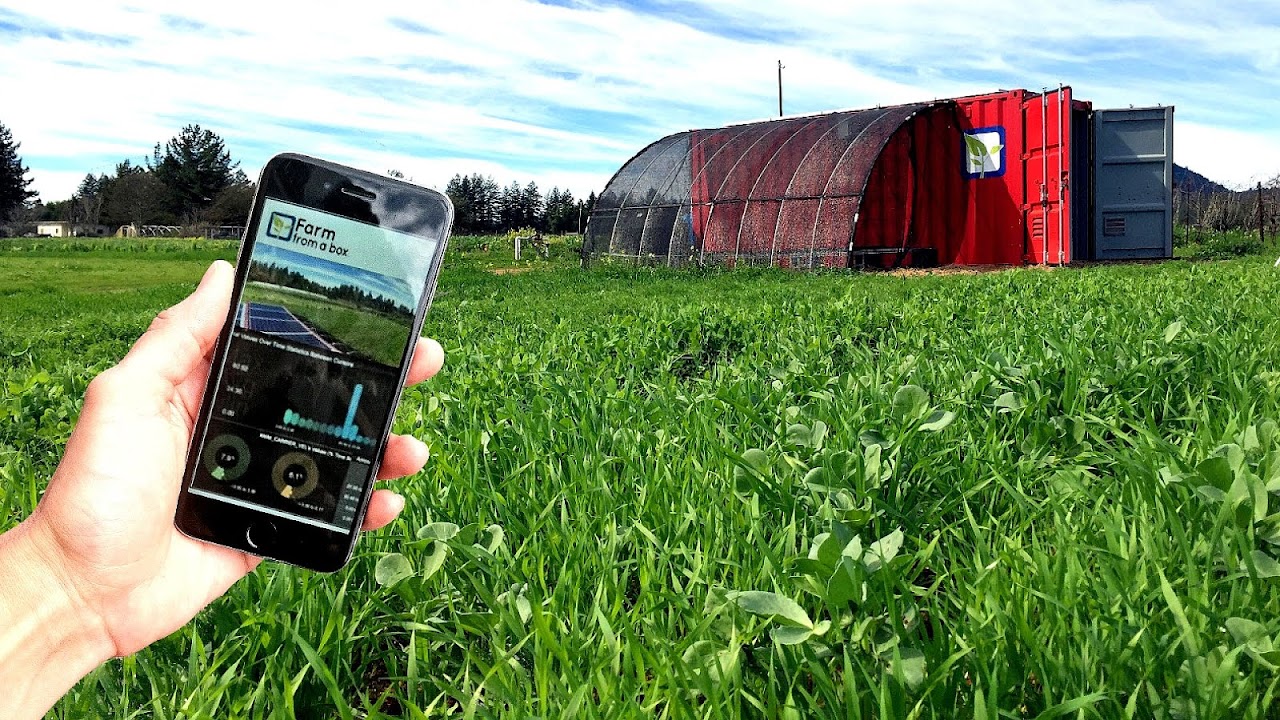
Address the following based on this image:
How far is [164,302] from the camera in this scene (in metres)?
16.0

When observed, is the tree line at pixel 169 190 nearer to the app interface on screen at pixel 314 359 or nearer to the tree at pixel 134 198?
the tree at pixel 134 198

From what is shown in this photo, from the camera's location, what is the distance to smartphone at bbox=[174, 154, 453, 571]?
6.68ft

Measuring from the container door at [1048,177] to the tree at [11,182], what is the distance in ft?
265

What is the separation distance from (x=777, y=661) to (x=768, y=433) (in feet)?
5.27

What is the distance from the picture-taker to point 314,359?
6.91ft

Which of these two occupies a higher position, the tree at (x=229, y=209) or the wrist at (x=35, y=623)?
the tree at (x=229, y=209)

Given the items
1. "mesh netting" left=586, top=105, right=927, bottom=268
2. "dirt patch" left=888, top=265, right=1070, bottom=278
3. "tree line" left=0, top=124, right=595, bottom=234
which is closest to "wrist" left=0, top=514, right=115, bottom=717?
"dirt patch" left=888, top=265, right=1070, bottom=278

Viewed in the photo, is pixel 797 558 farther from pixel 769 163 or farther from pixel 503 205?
pixel 503 205

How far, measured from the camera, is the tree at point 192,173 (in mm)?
79500

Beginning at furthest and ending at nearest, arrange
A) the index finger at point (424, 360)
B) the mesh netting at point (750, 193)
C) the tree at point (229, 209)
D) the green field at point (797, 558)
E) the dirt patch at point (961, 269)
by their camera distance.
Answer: the tree at point (229, 209), the mesh netting at point (750, 193), the dirt patch at point (961, 269), the index finger at point (424, 360), the green field at point (797, 558)

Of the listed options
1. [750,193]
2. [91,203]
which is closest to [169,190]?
[91,203]

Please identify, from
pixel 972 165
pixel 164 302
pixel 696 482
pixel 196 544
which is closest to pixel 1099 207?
pixel 972 165

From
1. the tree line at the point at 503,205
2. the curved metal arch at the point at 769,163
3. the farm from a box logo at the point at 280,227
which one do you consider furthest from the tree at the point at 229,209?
the farm from a box logo at the point at 280,227

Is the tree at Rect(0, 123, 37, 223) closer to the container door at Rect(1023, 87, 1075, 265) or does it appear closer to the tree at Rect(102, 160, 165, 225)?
the tree at Rect(102, 160, 165, 225)
